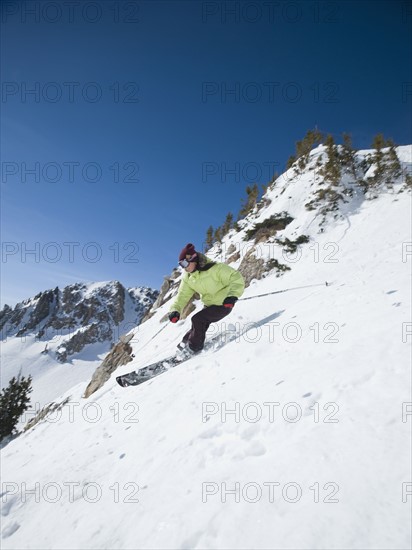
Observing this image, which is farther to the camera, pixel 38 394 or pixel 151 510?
pixel 38 394

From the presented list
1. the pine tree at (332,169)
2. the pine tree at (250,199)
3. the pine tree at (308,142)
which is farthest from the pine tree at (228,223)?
the pine tree at (332,169)

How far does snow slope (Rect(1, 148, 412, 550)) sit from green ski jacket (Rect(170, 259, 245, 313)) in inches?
69.2

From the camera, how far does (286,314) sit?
340 inches

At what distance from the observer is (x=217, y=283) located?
27.5 ft

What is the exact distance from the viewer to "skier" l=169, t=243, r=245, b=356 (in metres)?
8.23

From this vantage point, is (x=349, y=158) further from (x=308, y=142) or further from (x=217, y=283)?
(x=217, y=283)

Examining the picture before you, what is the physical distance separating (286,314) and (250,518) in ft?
21.7

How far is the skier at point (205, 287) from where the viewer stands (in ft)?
27.0

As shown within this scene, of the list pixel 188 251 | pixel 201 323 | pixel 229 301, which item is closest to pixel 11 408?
pixel 201 323

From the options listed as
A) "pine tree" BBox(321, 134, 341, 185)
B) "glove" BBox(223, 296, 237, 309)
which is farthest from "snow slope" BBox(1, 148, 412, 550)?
"pine tree" BBox(321, 134, 341, 185)

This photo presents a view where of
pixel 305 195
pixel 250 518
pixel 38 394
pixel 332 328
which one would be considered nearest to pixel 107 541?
pixel 250 518

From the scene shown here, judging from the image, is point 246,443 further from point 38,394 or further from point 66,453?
point 38,394

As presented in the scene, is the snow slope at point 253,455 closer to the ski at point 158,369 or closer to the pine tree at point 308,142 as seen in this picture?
the ski at point 158,369

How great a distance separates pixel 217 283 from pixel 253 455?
5489mm
